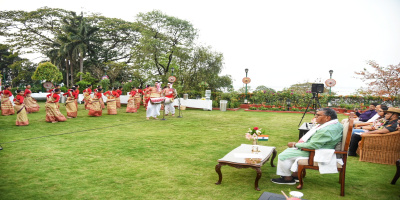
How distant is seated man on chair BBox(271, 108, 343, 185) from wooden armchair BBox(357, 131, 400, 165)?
198 cm

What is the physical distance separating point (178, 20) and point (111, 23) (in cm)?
1518

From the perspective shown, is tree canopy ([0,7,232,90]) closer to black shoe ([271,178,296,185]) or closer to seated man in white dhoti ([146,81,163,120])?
seated man in white dhoti ([146,81,163,120])

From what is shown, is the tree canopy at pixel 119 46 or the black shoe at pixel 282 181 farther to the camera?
the tree canopy at pixel 119 46

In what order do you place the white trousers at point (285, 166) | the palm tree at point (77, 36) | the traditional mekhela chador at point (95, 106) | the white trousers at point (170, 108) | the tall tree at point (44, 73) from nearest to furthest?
the white trousers at point (285, 166) < the traditional mekhela chador at point (95, 106) < the white trousers at point (170, 108) < the tall tree at point (44, 73) < the palm tree at point (77, 36)

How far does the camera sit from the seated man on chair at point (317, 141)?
389 cm

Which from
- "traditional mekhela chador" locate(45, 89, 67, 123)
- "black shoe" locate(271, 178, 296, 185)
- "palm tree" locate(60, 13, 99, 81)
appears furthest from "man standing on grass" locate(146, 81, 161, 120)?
"palm tree" locate(60, 13, 99, 81)

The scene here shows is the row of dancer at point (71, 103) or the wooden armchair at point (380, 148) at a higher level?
the row of dancer at point (71, 103)

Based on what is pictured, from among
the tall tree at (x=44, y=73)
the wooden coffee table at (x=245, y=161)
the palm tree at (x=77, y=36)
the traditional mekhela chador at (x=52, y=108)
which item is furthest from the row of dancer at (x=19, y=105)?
the palm tree at (x=77, y=36)

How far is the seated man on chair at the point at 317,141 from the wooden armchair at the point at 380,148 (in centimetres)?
198

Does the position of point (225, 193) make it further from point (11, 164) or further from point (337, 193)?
point (11, 164)

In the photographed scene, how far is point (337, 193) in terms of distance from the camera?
12.6 ft

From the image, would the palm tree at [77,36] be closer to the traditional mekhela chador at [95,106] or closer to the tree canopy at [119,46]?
the tree canopy at [119,46]

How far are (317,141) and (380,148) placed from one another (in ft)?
8.46

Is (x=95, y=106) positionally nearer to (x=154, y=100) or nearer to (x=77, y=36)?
Answer: (x=154, y=100)
